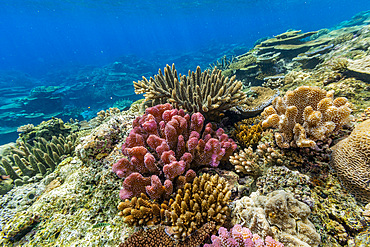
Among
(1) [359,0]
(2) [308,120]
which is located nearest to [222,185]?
(2) [308,120]

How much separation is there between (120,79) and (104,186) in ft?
85.8

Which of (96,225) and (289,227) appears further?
(96,225)

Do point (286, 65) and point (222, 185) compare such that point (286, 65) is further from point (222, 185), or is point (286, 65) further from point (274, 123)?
point (222, 185)

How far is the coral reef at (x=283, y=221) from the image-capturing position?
5.58ft

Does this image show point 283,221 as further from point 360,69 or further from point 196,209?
point 360,69

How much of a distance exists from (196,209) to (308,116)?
214 centimetres

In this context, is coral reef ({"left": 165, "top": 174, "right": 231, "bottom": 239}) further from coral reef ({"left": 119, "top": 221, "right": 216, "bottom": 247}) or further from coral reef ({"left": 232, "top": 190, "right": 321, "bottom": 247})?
coral reef ({"left": 232, "top": 190, "right": 321, "bottom": 247})

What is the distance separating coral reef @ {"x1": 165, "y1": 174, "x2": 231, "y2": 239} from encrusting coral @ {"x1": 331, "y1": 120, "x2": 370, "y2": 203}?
60.5 inches

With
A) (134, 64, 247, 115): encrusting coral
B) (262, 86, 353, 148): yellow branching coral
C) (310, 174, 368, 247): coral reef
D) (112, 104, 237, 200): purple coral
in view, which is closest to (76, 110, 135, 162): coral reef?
(112, 104, 237, 200): purple coral

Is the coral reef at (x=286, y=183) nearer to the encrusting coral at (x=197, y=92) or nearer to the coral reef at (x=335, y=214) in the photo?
the coral reef at (x=335, y=214)

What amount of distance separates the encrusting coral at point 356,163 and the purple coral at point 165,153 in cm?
149

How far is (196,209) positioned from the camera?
2.02 m

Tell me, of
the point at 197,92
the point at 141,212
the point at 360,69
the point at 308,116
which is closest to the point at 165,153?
the point at 141,212

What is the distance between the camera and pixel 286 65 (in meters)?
8.27
